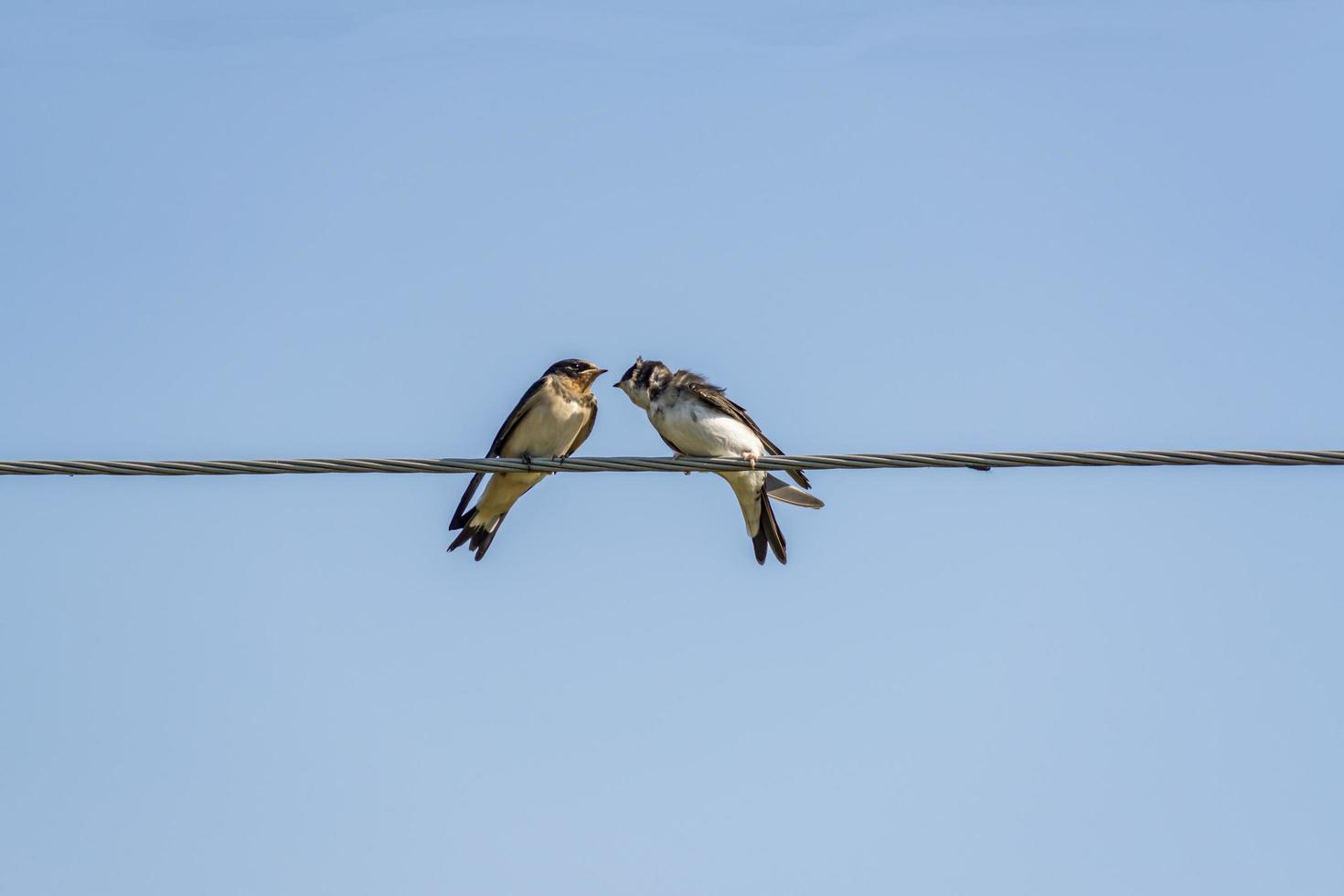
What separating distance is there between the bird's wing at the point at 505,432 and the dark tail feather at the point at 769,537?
1.54 metres

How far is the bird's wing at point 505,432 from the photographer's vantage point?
32.3ft

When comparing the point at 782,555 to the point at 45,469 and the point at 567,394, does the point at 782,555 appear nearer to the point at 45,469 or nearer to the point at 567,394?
the point at 567,394

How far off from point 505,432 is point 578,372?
589 mm

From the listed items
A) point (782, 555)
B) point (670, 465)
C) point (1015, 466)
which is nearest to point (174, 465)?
point (670, 465)

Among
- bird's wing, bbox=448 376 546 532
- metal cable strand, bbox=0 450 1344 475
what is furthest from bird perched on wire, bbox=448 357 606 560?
metal cable strand, bbox=0 450 1344 475

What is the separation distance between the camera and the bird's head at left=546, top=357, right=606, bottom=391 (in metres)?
9.95

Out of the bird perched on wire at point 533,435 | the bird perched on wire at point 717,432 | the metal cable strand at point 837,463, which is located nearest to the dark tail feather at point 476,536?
the bird perched on wire at point 533,435

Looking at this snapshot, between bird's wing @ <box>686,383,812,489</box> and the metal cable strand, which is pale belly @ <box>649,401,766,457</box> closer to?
bird's wing @ <box>686,383,812,489</box>

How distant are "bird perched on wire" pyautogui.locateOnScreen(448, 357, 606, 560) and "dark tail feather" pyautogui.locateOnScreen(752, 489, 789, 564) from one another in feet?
4.06

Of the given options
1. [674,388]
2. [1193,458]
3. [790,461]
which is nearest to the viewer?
[1193,458]

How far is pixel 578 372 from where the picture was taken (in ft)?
32.8

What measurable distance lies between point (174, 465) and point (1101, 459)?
11.4ft

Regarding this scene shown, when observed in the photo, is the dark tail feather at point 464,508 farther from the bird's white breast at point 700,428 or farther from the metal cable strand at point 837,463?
the metal cable strand at point 837,463

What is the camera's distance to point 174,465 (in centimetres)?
604
